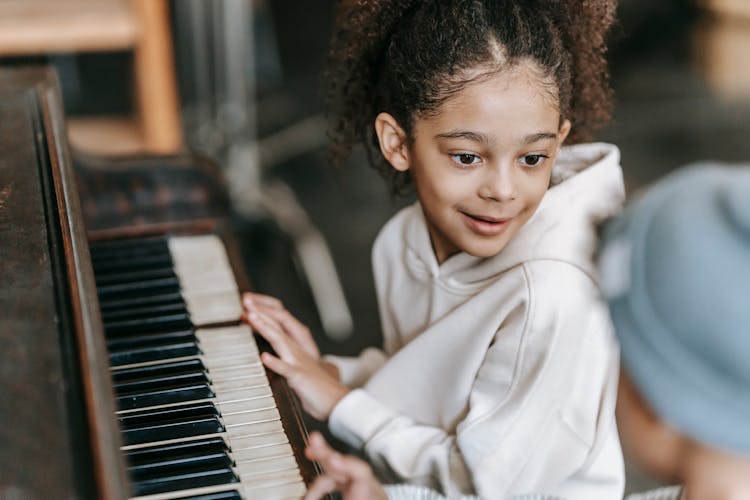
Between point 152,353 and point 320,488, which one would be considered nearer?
point 320,488

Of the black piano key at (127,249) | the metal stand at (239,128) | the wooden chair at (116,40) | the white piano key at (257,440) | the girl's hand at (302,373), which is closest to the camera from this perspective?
the white piano key at (257,440)

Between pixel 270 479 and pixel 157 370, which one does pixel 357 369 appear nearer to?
pixel 157 370

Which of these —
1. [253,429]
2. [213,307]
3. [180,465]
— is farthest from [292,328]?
[180,465]

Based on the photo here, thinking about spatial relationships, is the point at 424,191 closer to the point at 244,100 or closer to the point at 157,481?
the point at 157,481

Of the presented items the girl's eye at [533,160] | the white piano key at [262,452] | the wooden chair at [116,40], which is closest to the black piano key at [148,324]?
the white piano key at [262,452]

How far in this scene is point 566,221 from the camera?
4.12 feet

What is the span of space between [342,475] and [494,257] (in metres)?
0.41

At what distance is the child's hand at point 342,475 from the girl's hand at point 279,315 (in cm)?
41

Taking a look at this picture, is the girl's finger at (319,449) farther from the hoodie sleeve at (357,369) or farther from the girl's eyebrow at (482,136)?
the hoodie sleeve at (357,369)

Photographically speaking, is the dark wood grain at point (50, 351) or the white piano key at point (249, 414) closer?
the dark wood grain at point (50, 351)

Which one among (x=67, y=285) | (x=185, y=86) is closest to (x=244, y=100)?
(x=185, y=86)

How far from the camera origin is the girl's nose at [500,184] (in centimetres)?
124

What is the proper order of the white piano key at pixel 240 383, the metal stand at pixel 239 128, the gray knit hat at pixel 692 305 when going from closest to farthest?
the gray knit hat at pixel 692 305 → the white piano key at pixel 240 383 → the metal stand at pixel 239 128

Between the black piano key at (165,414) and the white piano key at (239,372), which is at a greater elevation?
the white piano key at (239,372)
